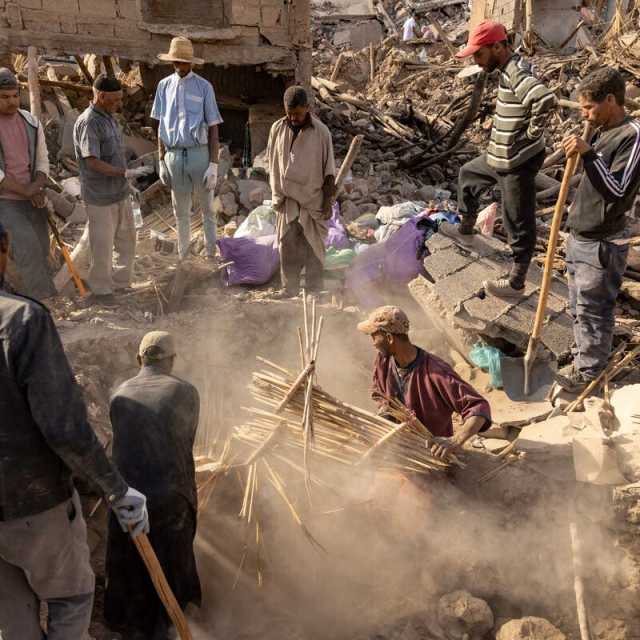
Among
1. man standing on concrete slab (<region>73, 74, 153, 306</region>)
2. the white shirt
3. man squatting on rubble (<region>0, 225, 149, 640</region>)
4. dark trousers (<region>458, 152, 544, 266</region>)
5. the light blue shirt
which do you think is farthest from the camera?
the white shirt

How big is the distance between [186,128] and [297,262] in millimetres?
1680

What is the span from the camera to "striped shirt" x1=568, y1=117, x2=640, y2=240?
383cm

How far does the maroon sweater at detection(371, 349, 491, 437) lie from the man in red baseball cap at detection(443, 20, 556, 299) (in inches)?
74.4

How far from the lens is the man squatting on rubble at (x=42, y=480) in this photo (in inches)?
86.7

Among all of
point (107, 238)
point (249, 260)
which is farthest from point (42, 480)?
point (249, 260)

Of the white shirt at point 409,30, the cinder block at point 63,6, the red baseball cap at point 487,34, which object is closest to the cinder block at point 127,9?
the cinder block at point 63,6

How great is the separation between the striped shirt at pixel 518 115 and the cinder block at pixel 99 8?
21.0 ft

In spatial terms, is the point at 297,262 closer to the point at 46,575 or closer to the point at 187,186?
the point at 187,186

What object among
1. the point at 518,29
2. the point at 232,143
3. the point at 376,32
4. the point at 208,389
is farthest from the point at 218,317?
the point at 376,32

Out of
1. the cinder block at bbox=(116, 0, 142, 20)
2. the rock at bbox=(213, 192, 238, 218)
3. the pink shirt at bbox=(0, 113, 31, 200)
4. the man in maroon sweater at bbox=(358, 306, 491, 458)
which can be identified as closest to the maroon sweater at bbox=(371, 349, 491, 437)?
the man in maroon sweater at bbox=(358, 306, 491, 458)

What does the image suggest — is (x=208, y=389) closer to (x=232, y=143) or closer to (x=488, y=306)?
(x=488, y=306)

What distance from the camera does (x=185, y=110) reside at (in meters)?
6.18

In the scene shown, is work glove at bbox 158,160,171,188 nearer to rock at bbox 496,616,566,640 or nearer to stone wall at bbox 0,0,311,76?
stone wall at bbox 0,0,311,76

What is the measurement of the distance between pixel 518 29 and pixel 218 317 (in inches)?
531
